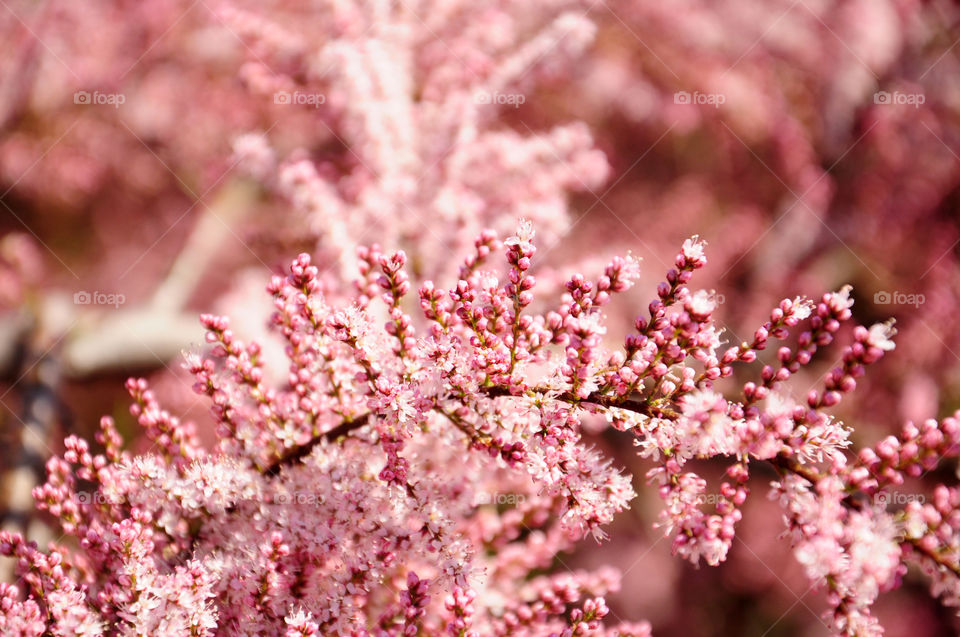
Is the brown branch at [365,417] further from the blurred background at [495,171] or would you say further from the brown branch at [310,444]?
the blurred background at [495,171]

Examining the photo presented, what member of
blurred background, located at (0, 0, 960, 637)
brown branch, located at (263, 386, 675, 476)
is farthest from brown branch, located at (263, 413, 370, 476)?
blurred background, located at (0, 0, 960, 637)

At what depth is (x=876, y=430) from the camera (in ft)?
8.28

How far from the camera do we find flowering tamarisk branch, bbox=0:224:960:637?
0.79 m

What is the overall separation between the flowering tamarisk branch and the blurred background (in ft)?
2.33

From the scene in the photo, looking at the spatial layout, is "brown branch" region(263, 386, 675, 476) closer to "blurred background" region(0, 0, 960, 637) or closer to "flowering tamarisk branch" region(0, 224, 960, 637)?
"flowering tamarisk branch" region(0, 224, 960, 637)

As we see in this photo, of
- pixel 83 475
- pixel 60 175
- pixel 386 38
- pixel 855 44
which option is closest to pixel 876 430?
pixel 855 44

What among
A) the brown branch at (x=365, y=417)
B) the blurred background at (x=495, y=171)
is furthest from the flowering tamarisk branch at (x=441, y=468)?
the blurred background at (x=495, y=171)

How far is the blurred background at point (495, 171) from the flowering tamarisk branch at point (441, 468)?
712 millimetres

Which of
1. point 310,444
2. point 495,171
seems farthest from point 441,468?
point 495,171

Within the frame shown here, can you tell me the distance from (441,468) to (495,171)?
3.73ft

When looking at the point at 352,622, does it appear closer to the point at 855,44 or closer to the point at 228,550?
the point at 228,550

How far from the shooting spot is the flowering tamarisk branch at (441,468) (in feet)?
Result: 2.61

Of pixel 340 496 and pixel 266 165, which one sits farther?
pixel 266 165

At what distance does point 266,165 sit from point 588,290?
134cm
